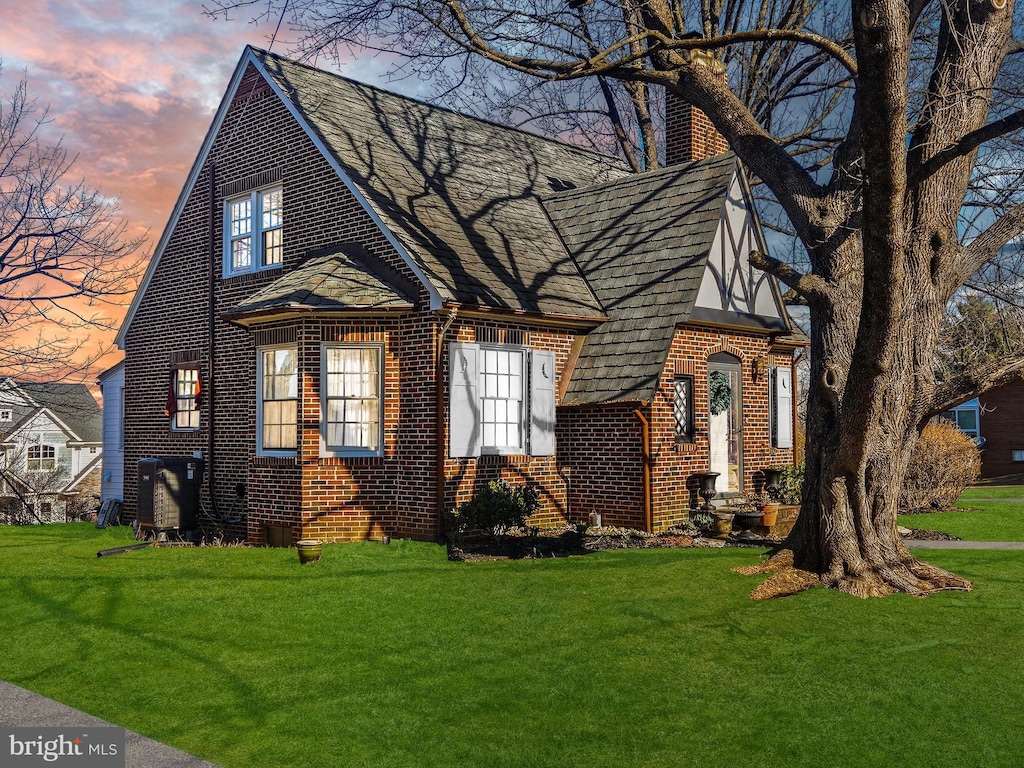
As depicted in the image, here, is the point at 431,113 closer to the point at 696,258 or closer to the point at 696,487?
the point at 696,258

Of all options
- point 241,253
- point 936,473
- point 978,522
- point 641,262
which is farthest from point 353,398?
point 936,473

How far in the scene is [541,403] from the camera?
14.8 m

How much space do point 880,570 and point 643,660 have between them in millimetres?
3814

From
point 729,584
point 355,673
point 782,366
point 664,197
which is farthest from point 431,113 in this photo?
point 355,673

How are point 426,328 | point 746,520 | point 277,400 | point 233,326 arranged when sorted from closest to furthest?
1. point 426,328
2. point 746,520
3. point 277,400
4. point 233,326

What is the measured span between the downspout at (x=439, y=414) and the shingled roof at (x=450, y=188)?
1.78ft

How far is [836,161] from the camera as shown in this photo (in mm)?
10852

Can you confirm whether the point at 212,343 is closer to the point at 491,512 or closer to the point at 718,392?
the point at 491,512

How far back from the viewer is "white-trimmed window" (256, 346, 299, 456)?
14.2m

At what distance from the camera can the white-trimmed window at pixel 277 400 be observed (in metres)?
14.2

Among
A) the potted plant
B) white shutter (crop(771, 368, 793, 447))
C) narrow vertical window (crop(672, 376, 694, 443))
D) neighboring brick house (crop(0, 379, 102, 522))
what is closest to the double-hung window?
narrow vertical window (crop(672, 376, 694, 443))

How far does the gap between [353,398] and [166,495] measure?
14.4ft

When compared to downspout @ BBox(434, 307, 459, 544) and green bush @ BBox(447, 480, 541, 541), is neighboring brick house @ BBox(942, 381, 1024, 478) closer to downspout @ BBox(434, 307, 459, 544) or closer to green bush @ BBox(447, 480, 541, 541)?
green bush @ BBox(447, 480, 541, 541)

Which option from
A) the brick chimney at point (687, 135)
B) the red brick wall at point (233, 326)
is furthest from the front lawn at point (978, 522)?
the red brick wall at point (233, 326)
